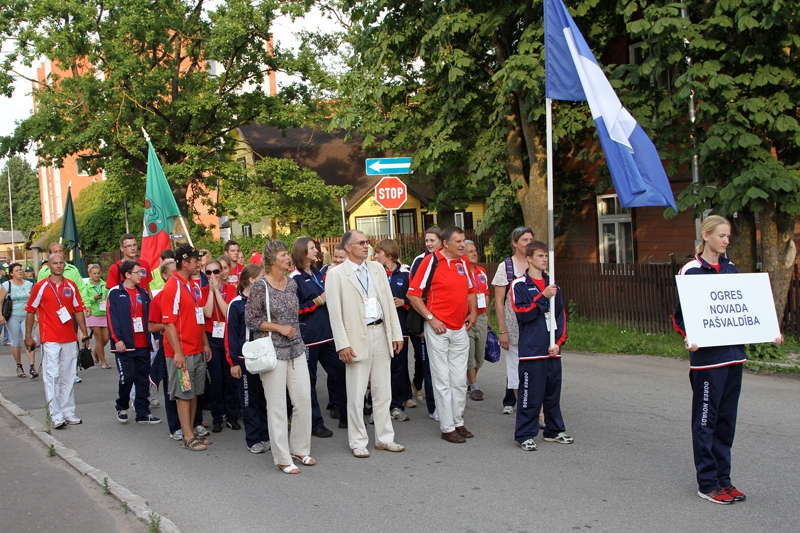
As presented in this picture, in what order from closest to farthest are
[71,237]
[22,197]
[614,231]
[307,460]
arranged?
[307,460]
[71,237]
[614,231]
[22,197]

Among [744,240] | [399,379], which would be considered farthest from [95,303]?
[744,240]

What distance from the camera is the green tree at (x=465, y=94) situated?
14.3 meters

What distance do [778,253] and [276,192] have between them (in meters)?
21.8

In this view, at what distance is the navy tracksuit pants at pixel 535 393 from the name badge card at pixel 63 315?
5.25 m

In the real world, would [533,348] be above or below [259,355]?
below

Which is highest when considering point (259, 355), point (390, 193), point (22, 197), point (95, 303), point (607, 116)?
point (22, 197)

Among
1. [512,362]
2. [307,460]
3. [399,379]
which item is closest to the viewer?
[307,460]

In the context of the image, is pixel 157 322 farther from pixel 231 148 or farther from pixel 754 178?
pixel 231 148

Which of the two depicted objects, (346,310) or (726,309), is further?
(346,310)

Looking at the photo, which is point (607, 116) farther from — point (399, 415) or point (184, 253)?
point (184, 253)

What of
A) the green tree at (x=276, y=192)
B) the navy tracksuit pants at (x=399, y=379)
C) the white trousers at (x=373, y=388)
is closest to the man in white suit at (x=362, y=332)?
the white trousers at (x=373, y=388)

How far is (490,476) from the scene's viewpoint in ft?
21.3

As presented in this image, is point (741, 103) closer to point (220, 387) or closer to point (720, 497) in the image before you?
point (720, 497)

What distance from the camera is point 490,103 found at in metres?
16.7
